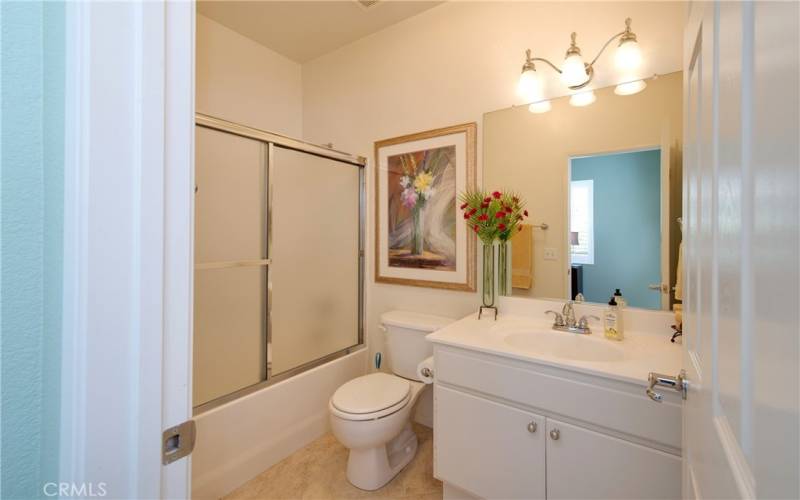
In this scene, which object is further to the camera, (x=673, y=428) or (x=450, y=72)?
(x=450, y=72)

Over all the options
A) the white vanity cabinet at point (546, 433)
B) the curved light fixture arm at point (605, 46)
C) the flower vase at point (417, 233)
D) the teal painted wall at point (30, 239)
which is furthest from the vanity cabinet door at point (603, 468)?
the curved light fixture arm at point (605, 46)

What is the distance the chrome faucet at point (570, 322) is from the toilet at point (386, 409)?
2.01 feet

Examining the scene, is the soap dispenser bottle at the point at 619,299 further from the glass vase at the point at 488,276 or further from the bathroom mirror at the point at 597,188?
the glass vase at the point at 488,276

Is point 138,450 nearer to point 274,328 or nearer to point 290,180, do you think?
point 274,328

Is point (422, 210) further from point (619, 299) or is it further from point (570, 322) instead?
point (619, 299)

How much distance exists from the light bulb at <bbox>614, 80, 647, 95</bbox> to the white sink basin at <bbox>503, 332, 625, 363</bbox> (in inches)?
43.6

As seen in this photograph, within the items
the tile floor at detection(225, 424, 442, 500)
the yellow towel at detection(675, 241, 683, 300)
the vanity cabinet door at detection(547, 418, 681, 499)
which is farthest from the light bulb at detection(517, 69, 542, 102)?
the tile floor at detection(225, 424, 442, 500)

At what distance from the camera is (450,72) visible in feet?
6.52

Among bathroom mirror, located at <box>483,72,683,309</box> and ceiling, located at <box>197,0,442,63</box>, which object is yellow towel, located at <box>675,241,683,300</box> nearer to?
bathroom mirror, located at <box>483,72,683,309</box>

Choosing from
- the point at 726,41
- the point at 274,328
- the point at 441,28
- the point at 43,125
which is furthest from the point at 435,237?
the point at 43,125

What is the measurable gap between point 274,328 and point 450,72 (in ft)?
5.96

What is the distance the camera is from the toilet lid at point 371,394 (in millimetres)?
1586

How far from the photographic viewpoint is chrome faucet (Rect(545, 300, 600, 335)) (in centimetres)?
152

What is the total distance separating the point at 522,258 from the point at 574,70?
925 millimetres
